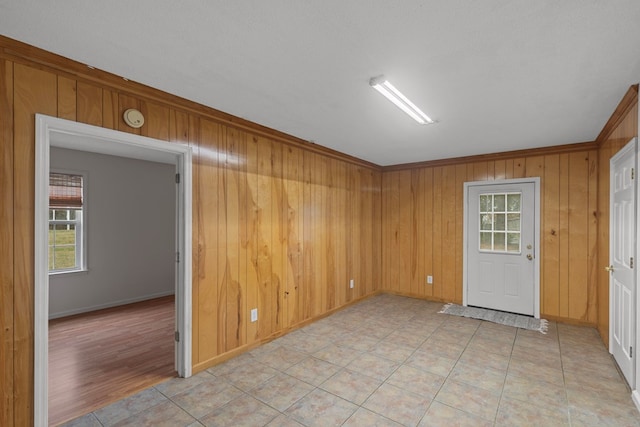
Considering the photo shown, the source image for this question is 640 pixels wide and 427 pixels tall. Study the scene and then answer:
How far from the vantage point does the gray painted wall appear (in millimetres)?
4422

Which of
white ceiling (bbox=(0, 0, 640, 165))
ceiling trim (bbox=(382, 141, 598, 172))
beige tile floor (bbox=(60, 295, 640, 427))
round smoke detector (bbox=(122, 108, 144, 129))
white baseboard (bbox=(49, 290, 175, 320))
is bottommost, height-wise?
white baseboard (bbox=(49, 290, 175, 320))

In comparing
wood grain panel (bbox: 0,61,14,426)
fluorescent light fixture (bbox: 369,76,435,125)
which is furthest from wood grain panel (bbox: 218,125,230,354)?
fluorescent light fixture (bbox: 369,76,435,125)

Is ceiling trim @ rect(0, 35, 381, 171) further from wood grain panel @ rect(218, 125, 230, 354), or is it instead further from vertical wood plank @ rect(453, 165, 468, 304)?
vertical wood plank @ rect(453, 165, 468, 304)

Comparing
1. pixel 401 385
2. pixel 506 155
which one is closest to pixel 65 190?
pixel 401 385

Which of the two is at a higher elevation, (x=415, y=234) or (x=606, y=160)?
(x=606, y=160)

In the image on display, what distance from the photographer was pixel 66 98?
1954 mm

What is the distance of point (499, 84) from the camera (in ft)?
7.11

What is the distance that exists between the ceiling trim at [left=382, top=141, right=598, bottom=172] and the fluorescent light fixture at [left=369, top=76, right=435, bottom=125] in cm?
199

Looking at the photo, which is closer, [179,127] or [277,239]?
[179,127]

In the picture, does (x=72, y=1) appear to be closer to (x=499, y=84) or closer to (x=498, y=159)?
(x=499, y=84)

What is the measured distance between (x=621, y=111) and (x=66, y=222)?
6873 millimetres

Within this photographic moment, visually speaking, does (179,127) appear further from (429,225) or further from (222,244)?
(429,225)

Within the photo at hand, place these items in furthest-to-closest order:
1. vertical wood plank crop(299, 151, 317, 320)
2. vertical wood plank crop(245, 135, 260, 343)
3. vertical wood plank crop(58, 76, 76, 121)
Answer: vertical wood plank crop(299, 151, 317, 320), vertical wood plank crop(245, 135, 260, 343), vertical wood plank crop(58, 76, 76, 121)

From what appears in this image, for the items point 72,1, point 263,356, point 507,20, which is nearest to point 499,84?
point 507,20
